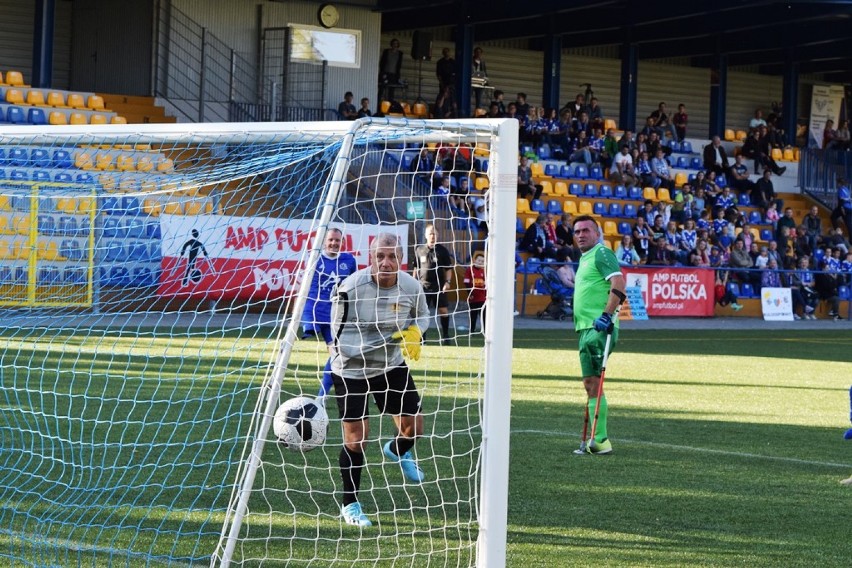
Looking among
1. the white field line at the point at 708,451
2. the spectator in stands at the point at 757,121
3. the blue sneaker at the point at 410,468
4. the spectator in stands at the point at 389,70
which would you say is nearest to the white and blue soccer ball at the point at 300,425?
the blue sneaker at the point at 410,468

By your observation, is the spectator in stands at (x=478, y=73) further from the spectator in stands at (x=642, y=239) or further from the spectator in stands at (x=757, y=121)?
the spectator in stands at (x=757, y=121)

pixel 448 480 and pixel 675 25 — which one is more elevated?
pixel 675 25

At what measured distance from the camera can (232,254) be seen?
21.1 metres

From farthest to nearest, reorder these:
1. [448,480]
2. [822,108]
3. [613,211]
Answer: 1. [822,108]
2. [613,211]
3. [448,480]

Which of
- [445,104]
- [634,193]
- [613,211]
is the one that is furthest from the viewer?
[634,193]

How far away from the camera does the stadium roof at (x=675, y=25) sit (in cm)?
3231

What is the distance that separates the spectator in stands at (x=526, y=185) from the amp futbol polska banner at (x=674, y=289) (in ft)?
11.6

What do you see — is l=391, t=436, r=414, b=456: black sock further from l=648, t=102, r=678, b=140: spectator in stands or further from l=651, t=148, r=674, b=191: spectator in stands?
l=648, t=102, r=678, b=140: spectator in stands

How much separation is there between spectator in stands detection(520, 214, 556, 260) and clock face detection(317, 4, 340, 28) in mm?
8890

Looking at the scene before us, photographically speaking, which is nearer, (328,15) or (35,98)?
(35,98)

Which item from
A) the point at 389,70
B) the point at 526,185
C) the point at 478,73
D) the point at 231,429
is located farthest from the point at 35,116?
the point at 231,429

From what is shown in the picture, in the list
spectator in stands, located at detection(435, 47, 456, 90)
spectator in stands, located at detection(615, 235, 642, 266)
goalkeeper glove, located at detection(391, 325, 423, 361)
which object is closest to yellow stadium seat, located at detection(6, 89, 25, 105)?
spectator in stands, located at detection(435, 47, 456, 90)

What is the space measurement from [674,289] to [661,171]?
22.7 feet

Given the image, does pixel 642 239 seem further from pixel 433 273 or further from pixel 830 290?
pixel 433 273
